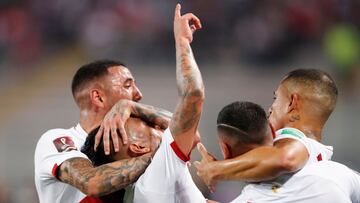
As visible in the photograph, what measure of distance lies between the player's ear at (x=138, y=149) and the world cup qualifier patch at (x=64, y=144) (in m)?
0.44

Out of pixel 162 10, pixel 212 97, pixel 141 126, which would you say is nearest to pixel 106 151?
pixel 141 126

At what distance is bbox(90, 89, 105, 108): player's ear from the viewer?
449 cm

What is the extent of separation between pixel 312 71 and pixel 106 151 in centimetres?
124

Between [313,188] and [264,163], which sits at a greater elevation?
[264,163]

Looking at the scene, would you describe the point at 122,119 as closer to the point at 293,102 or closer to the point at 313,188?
the point at 293,102

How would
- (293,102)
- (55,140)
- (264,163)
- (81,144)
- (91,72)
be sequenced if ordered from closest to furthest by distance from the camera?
(264,163)
(293,102)
(55,140)
(81,144)
(91,72)

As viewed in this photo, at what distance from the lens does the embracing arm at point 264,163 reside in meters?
3.10

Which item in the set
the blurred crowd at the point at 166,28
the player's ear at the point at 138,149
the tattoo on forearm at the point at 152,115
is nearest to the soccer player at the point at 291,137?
the player's ear at the point at 138,149

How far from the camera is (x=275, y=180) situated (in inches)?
130

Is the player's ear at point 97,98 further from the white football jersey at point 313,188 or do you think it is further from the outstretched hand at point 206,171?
the white football jersey at point 313,188

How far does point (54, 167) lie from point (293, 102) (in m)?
1.32

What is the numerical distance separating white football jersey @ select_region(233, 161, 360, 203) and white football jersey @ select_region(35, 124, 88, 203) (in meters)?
0.93

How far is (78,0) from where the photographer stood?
35.2 feet

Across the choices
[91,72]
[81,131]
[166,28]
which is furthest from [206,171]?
[166,28]
